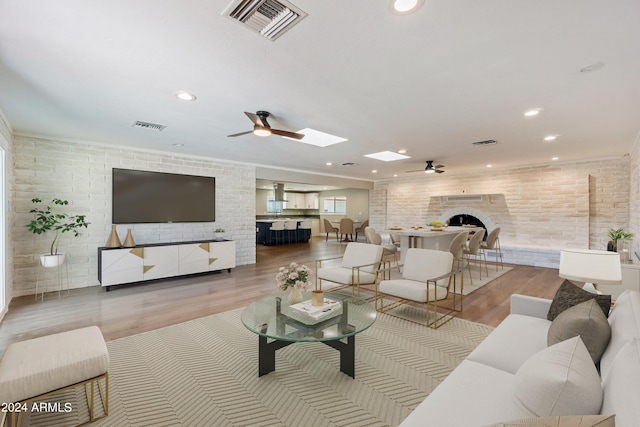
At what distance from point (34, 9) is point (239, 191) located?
5.15 metres

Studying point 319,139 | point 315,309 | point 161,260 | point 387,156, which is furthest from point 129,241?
point 387,156

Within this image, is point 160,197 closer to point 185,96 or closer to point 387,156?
point 185,96

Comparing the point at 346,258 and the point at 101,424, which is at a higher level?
the point at 346,258

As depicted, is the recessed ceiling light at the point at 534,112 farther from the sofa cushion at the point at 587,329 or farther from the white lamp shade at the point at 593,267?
the sofa cushion at the point at 587,329

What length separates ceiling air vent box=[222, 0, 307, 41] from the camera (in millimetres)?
1629

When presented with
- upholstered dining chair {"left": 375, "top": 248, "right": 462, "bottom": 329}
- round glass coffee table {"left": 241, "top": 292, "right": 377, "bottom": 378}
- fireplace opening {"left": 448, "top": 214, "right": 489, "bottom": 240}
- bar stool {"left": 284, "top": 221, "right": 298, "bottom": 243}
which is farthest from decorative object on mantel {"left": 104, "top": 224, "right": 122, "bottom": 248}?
fireplace opening {"left": 448, "top": 214, "right": 489, "bottom": 240}

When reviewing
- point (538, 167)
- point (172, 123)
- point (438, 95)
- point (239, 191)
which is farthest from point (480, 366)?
point (538, 167)

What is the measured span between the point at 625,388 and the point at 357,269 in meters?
3.22

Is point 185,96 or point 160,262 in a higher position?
point 185,96

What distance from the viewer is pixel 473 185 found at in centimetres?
824

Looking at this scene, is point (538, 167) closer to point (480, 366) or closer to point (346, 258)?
point (346, 258)

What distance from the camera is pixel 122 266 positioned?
186 inches

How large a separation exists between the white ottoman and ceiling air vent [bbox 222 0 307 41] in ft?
7.43

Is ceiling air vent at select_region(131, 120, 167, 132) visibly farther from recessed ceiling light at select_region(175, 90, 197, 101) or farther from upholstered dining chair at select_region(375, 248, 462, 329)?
upholstered dining chair at select_region(375, 248, 462, 329)
